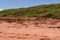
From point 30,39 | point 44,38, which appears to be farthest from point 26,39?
point 44,38

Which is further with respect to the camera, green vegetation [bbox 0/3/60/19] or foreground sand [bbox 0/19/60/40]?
green vegetation [bbox 0/3/60/19]

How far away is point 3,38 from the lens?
9.22 m

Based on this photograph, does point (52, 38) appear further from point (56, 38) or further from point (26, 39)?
point (26, 39)

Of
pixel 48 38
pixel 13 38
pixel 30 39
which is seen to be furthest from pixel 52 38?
pixel 13 38

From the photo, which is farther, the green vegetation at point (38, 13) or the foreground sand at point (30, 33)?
the green vegetation at point (38, 13)

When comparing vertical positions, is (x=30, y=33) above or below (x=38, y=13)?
below

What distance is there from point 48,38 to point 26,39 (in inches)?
36.4

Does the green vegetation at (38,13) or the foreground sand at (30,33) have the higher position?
the green vegetation at (38,13)

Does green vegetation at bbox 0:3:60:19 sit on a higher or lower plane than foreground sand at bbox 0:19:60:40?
higher

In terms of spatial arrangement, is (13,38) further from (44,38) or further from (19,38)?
(44,38)

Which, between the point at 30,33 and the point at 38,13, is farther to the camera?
the point at 38,13

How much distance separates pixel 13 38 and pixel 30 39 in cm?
81

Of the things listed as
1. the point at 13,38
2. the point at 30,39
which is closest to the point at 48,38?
the point at 30,39

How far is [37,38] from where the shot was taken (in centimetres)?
894
